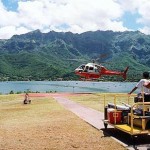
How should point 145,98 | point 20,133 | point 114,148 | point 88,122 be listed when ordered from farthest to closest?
point 88,122 < point 20,133 < point 145,98 < point 114,148

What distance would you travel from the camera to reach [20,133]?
16594mm

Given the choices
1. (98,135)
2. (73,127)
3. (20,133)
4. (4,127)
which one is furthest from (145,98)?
(4,127)

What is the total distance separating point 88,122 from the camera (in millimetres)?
19625

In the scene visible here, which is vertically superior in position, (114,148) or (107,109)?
(107,109)

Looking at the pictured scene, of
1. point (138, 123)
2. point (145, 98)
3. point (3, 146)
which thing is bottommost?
point (3, 146)

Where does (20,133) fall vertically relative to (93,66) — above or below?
below

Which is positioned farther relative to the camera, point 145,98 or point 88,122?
point 88,122

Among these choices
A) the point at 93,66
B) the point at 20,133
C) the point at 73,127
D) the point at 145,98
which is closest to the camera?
the point at 145,98

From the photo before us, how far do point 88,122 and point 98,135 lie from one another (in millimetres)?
4050

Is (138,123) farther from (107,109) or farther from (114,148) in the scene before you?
(107,109)

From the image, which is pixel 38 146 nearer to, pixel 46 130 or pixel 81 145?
pixel 81 145

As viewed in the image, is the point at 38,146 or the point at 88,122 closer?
the point at 38,146

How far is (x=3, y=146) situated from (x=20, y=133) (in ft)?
9.41

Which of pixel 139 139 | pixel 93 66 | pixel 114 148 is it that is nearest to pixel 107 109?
pixel 139 139
